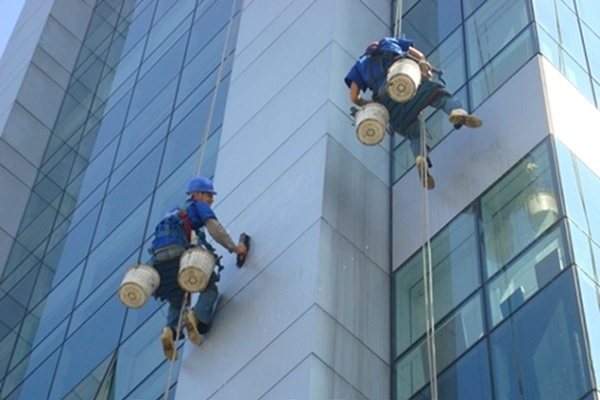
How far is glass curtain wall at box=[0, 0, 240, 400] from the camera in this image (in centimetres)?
2020

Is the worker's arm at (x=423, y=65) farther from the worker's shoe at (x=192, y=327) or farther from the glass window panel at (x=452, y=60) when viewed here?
the worker's shoe at (x=192, y=327)

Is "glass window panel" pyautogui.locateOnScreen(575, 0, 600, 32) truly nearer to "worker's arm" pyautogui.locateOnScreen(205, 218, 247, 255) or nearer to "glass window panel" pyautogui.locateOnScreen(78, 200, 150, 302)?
"worker's arm" pyautogui.locateOnScreen(205, 218, 247, 255)

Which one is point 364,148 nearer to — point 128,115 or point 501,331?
point 501,331

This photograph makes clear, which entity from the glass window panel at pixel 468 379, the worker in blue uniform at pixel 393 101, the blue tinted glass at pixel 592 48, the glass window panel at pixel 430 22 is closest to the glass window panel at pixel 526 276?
the glass window panel at pixel 468 379

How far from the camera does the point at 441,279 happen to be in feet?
51.0

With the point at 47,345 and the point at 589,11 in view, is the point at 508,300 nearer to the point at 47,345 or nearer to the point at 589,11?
the point at 589,11

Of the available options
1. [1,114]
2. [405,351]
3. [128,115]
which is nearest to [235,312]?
[405,351]

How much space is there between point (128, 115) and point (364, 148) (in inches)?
416

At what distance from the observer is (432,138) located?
1731cm

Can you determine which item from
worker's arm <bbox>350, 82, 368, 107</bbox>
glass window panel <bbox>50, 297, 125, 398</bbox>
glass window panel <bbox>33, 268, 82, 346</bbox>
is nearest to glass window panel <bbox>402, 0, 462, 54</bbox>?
worker's arm <bbox>350, 82, 368, 107</bbox>

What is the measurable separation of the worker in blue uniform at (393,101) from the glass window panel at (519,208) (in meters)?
1.16

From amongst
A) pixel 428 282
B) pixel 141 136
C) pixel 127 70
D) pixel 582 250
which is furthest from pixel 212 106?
pixel 582 250

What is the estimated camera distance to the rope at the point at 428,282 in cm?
1438

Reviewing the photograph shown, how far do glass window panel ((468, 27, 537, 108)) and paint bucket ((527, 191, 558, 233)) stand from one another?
2350 mm
